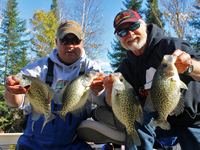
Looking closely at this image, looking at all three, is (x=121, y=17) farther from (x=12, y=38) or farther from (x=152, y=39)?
(x=12, y=38)

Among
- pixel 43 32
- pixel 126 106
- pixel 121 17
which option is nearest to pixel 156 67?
pixel 126 106

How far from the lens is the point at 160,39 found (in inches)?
113

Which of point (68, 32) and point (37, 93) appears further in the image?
point (68, 32)

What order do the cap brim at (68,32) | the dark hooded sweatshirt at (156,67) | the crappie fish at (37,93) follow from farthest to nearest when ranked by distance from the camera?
the cap brim at (68,32) < the dark hooded sweatshirt at (156,67) < the crappie fish at (37,93)

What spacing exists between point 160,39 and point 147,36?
40cm

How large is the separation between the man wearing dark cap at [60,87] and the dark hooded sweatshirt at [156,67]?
76 cm

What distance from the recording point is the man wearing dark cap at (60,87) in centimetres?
280

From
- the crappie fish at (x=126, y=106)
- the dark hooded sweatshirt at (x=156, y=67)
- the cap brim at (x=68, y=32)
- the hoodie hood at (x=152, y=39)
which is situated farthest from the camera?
the cap brim at (x=68, y=32)

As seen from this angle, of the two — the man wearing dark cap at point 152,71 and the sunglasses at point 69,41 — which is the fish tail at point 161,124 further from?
the sunglasses at point 69,41

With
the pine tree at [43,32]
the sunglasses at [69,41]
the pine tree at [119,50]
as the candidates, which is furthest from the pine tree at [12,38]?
the sunglasses at [69,41]

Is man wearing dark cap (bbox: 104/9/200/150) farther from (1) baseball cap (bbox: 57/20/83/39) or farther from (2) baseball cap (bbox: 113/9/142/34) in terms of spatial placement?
(1) baseball cap (bbox: 57/20/83/39)

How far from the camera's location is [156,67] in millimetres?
2859

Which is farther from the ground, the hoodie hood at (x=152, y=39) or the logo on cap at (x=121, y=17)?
the logo on cap at (x=121, y=17)

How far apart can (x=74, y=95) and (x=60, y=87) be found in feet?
3.13
